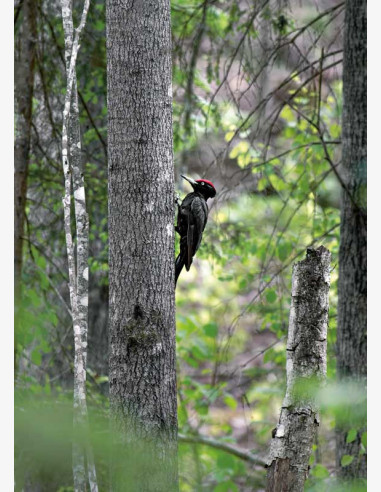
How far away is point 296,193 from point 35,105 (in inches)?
103

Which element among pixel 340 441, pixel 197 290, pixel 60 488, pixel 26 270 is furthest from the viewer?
pixel 197 290

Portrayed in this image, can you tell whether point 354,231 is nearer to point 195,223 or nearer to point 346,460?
point 195,223

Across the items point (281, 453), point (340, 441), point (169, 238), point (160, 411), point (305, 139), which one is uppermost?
point (305, 139)

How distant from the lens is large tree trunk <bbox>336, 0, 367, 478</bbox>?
5.02 meters

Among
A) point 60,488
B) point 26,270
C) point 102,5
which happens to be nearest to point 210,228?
point 26,270

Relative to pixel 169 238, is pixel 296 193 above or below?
above

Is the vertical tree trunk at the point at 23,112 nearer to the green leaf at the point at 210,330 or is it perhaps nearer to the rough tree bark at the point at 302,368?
the green leaf at the point at 210,330

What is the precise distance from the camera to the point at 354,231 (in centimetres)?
509

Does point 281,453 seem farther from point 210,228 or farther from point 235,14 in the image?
point 235,14

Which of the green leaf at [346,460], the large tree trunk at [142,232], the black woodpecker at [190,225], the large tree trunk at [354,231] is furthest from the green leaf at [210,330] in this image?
the large tree trunk at [142,232]

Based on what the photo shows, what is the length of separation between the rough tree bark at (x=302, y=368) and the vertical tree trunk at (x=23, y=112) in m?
2.92

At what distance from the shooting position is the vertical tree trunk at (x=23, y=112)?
494 centimetres

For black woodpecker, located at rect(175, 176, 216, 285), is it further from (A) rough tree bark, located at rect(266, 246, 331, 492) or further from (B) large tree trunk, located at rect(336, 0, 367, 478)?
(A) rough tree bark, located at rect(266, 246, 331, 492)

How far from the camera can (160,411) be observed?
280 centimetres
